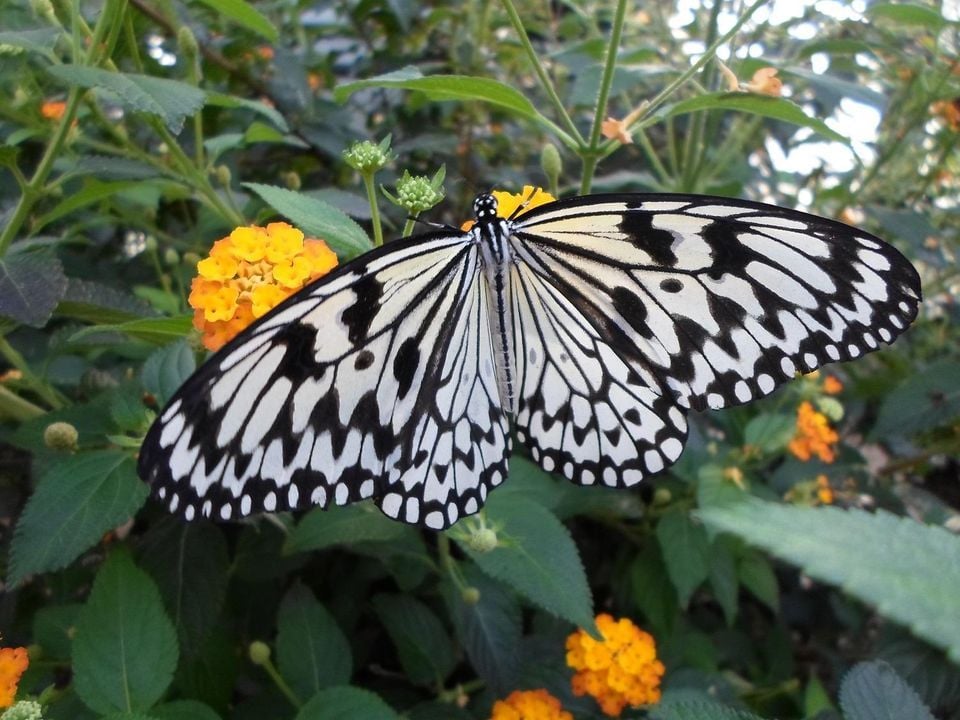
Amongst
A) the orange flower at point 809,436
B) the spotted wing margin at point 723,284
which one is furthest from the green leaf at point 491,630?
the orange flower at point 809,436

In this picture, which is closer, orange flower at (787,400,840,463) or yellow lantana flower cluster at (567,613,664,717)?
yellow lantana flower cluster at (567,613,664,717)

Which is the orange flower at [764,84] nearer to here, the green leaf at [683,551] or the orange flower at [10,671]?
the green leaf at [683,551]

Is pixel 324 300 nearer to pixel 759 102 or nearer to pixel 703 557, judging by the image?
pixel 759 102

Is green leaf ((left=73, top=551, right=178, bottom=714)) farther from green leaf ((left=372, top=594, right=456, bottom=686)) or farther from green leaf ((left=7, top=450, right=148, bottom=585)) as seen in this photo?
green leaf ((left=372, top=594, right=456, bottom=686))

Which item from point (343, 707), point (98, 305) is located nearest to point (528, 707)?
point (343, 707)

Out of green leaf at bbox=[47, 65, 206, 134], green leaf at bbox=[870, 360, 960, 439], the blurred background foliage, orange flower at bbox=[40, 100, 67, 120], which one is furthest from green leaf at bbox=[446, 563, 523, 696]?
orange flower at bbox=[40, 100, 67, 120]
